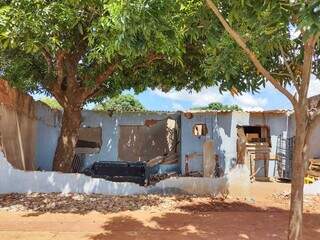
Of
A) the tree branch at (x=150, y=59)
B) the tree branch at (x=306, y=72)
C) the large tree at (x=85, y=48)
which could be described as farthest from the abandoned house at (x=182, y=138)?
the tree branch at (x=306, y=72)

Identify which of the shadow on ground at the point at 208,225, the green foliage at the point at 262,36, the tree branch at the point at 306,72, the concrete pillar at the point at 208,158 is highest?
the green foliage at the point at 262,36

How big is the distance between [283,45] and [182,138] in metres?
14.2

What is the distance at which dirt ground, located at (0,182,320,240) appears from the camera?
785 centimetres

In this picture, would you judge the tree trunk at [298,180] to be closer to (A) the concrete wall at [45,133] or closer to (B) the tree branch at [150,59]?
(B) the tree branch at [150,59]

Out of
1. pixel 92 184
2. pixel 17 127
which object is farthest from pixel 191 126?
pixel 92 184

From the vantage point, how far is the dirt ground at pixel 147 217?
25.7 ft

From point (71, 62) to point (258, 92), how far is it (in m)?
6.27

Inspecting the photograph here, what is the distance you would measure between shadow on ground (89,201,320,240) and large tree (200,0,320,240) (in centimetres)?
255

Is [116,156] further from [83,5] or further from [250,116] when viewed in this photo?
[83,5]

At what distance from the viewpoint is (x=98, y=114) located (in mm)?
20516

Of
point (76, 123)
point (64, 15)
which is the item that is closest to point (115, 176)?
point (76, 123)

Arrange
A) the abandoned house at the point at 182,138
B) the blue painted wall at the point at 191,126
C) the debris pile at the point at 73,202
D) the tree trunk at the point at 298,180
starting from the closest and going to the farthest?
the tree trunk at the point at 298,180
the debris pile at the point at 73,202
the abandoned house at the point at 182,138
the blue painted wall at the point at 191,126

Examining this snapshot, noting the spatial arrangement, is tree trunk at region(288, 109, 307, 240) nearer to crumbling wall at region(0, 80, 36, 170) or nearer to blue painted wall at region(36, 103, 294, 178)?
crumbling wall at region(0, 80, 36, 170)

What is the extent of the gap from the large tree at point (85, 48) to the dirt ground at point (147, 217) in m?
2.72
